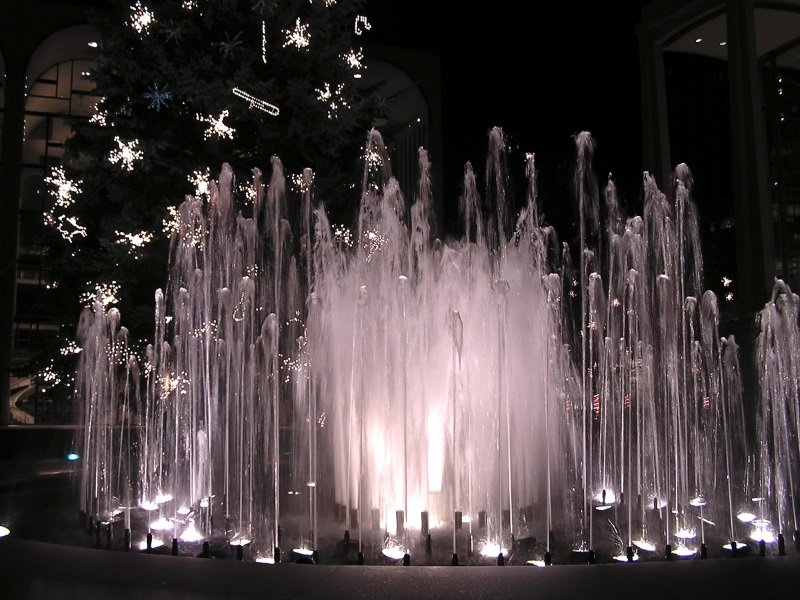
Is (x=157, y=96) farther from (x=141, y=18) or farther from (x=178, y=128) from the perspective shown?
(x=141, y=18)

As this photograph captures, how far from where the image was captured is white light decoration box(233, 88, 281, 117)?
47.5 ft

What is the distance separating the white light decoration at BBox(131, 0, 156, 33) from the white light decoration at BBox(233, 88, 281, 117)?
2226 mm

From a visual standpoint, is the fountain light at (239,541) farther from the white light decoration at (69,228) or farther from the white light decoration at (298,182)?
the white light decoration at (69,228)

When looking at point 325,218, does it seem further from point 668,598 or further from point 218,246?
point 668,598

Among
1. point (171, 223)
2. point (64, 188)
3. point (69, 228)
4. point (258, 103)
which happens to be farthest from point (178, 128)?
point (69, 228)

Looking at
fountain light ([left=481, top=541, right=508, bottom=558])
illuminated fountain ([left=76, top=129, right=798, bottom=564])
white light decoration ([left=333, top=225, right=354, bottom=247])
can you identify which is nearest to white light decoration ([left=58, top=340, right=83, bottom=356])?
illuminated fountain ([left=76, top=129, right=798, bottom=564])

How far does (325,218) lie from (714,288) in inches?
648

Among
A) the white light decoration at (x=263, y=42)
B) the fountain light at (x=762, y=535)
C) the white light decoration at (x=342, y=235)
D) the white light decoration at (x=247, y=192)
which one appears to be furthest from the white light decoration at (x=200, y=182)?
the fountain light at (x=762, y=535)

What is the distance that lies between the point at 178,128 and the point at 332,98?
9.83 ft

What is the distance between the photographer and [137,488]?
10.7 meters

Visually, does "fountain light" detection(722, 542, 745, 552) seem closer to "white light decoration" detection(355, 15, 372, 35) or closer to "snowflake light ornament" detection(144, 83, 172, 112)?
"snowflake light ornament" detection(144, 83, 172, 112)

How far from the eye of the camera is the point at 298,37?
Answer: 1541 cm

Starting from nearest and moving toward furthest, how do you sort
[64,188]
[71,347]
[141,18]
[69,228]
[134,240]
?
[134,240]
[71,347]
[69,228]
[141,18]
[64,188]

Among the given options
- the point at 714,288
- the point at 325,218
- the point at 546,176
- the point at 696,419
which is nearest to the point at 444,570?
the point at 325,218
